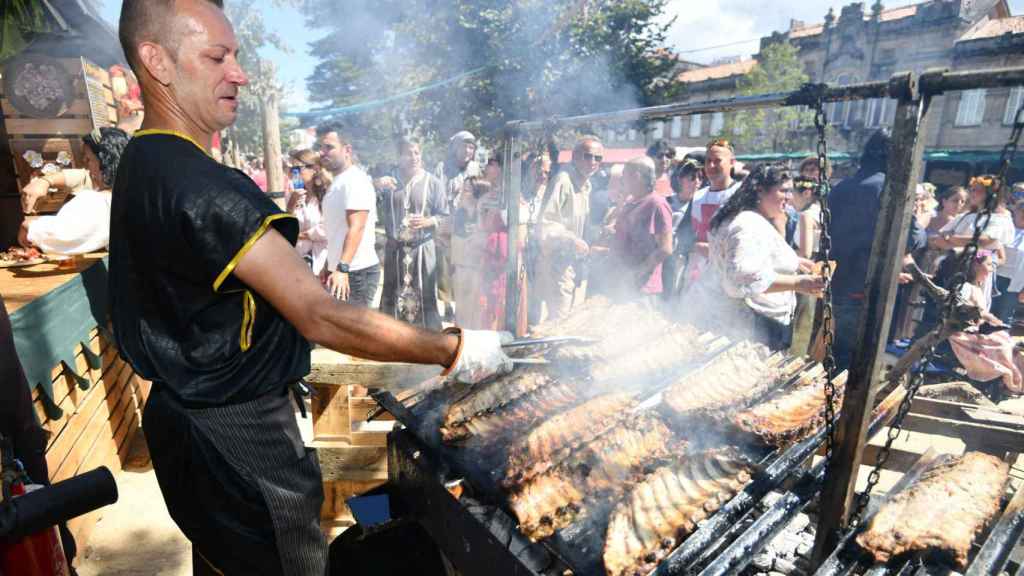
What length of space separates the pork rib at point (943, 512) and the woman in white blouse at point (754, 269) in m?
1.60

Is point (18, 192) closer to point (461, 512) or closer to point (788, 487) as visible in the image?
point (461, 512)

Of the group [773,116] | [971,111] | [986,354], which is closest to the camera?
[986,354]

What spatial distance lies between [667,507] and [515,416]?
3.03 feet

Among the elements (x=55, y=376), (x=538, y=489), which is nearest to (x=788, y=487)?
(x=538, y=489)

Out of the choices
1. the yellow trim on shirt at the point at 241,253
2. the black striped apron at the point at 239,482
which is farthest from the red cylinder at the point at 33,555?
the yellow trim on shirt at the point at 241,253

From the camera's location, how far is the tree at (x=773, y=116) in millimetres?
34719

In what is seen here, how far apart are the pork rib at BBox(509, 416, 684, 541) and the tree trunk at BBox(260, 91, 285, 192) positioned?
10.7 metres

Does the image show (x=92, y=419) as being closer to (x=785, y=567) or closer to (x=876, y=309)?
(x=785, y=567)

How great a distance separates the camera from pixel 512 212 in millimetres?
3979

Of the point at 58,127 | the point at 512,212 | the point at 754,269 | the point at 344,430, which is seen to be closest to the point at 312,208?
the point at 58,127

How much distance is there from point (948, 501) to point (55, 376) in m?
5.03

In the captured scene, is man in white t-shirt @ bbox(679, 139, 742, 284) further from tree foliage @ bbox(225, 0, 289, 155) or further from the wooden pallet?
tree foliage @ bbox(225, 0, 289, 155)

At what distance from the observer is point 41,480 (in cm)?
281

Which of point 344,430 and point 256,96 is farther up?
point 256,96
